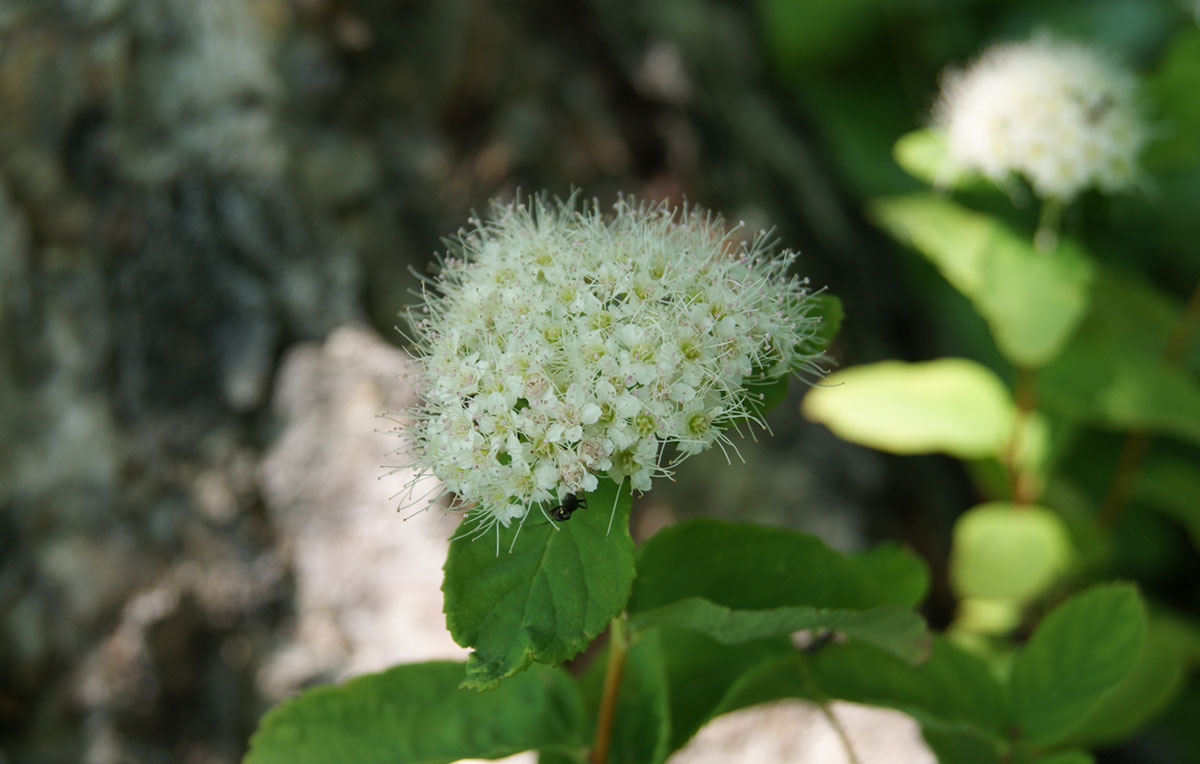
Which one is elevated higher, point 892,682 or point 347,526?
point 347,526

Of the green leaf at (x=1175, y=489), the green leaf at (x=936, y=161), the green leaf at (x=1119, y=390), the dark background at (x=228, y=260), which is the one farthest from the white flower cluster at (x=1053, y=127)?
the green leaf at (x=1175, y=489)

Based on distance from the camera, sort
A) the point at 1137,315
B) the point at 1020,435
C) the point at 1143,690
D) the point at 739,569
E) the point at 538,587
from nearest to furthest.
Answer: the point at 538,587 → the point at 739,569 → the point at 1143,690 → the point at 1020,435 → the point at 1137,315

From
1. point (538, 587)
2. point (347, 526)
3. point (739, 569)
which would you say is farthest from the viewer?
point (347, 526)

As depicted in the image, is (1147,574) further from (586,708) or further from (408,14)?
(408,14)

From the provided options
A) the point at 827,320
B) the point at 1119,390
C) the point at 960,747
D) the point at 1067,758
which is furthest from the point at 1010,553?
the point at 827,320

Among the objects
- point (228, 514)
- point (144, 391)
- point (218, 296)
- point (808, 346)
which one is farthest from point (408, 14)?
point (808, 346)

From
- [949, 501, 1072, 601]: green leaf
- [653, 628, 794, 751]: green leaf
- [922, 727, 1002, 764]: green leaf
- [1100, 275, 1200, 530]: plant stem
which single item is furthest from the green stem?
[653, 628, 794, 751]: green leaf

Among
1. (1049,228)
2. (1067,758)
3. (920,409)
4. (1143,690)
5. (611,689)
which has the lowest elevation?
(1067,758)

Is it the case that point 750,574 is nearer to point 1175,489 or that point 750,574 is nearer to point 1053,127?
point 1053,127

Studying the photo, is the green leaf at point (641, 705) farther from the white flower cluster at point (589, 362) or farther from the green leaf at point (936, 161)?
the green leaf at point (936, 161)
